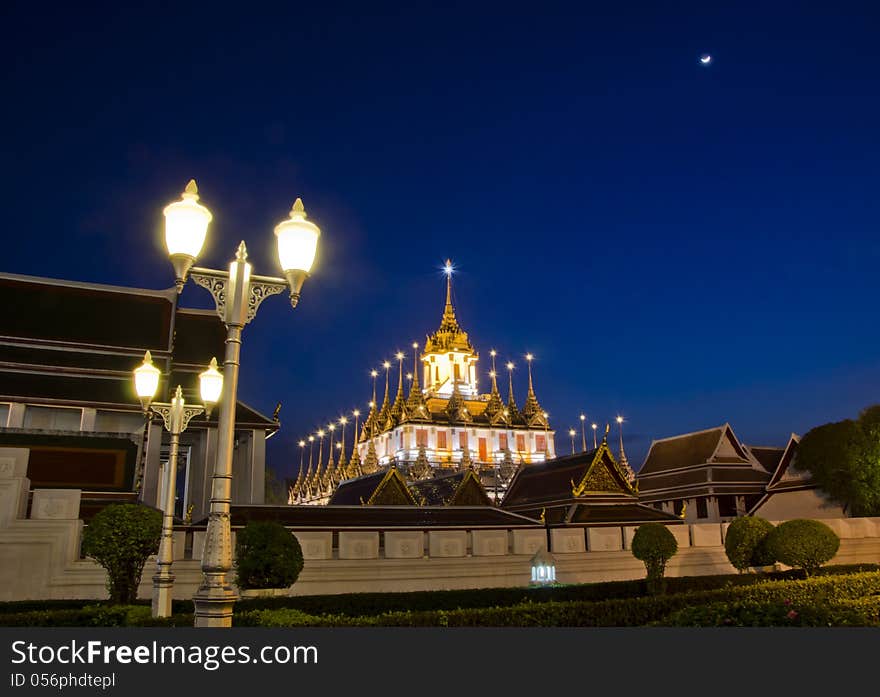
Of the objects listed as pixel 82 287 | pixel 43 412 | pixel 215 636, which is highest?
pixel 82 287

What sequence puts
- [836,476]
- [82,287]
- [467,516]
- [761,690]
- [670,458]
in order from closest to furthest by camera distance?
1. [761,690]
2. [467,516]
3. [82,287]
4. [836,476]
5. [670,458]

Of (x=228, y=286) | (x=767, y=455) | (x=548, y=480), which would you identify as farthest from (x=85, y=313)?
(x=767, y=455)

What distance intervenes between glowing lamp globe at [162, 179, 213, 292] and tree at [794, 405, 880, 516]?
30934mm

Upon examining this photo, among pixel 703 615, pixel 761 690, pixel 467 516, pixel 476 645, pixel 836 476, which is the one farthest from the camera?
pixel 836 476

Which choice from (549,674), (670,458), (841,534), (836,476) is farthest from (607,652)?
(670,458)

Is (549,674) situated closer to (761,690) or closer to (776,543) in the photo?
(761,690)

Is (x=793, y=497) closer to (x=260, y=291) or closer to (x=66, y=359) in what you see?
(x=66, y=359)

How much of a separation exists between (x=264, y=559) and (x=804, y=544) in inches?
501

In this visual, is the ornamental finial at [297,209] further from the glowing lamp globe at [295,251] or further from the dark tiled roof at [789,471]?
the dark tiled roof at [789,471]

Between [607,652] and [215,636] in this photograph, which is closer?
[607,652]

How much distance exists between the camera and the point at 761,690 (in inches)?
Result: 205

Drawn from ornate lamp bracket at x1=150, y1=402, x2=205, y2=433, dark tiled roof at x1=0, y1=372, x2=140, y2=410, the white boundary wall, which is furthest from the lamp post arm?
dark tiled roof at x1=0, y1=372, x2=140, y2=410

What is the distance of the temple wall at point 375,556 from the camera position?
46.3ft

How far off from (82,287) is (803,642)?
98.0 feet
